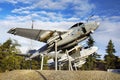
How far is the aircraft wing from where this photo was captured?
111ft

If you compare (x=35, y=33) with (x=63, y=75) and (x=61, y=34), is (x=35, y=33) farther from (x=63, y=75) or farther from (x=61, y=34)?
(x=63, y=75)

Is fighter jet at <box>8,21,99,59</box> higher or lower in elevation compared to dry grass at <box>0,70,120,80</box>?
higher

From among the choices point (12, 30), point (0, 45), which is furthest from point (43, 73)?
point (0, 45)

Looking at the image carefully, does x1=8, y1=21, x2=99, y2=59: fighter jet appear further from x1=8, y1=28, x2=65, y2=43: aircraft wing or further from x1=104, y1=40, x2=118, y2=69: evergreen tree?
x1=104, y1=40, x2=118, y2=69: evergreen tree

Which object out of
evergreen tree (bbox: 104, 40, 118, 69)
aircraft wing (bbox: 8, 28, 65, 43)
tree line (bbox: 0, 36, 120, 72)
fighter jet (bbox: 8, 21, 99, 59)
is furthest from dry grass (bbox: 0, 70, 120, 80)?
evergreen tree (bbox: 104, 40, 118, 69)

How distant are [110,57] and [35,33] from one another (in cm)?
6577

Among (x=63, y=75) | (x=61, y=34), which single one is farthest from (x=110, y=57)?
(x=63, y=75)

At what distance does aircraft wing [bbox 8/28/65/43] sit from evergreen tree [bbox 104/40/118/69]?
60335 mm

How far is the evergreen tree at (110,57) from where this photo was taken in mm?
91319

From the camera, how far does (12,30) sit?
115 ft

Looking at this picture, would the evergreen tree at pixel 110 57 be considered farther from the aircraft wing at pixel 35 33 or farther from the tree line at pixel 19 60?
the aircraft wing at pixel 35 33

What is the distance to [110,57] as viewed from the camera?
96062 mm

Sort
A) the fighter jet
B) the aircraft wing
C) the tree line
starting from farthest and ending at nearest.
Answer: the tree line → the fighter jet → the aircraft wing

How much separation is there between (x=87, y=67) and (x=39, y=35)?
6061cm
